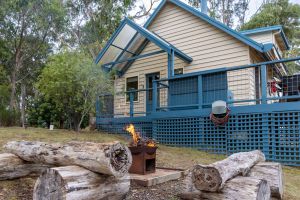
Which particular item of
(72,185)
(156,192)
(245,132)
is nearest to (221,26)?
(245,132)

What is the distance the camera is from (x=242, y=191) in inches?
126

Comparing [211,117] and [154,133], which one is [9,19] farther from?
[211,117]

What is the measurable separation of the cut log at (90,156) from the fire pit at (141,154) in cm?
151

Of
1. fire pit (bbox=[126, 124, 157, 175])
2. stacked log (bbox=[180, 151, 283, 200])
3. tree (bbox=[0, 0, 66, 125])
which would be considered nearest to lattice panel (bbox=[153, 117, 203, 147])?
fire pit (bbox=[126, 124, 157, 175])

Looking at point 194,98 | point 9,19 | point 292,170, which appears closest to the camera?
point 292,170

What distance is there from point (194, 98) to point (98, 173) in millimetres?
6882

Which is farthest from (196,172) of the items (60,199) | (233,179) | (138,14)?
(138,14)

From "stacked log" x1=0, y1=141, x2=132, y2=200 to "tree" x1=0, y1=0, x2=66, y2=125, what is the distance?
1088 cm

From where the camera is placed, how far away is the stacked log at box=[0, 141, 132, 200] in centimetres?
281

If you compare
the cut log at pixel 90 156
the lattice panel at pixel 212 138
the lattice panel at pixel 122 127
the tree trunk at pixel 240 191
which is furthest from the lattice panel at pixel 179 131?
the cut log at pixel 90 156

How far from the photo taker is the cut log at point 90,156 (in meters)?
2.95

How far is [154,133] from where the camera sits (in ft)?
32.7

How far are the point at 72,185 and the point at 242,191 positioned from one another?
1934 mm

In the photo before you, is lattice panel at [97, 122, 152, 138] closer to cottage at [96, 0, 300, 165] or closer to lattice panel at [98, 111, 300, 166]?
cottage at [96, 0, 300, 165]
